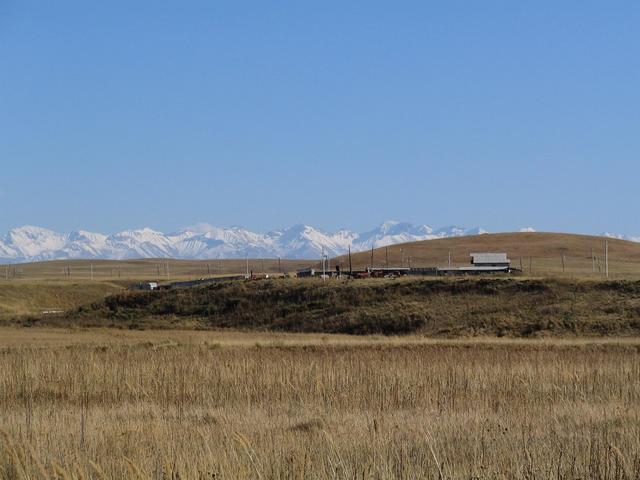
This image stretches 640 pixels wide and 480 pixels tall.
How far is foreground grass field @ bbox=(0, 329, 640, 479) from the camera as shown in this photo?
12422 mm

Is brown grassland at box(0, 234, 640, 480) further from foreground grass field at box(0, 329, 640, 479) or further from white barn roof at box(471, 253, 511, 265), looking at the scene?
white barn roof at box(471, 253, 511, 265)

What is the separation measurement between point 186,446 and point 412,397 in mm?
7815

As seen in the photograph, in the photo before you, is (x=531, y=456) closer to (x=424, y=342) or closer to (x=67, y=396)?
(x=67, y=396)

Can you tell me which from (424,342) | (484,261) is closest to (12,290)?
(484,261)

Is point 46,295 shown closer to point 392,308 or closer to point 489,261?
point 489,261

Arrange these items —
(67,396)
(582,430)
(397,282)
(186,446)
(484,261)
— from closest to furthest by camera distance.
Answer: (186,446), (582,430), (67,396), (397,282), (484,261)

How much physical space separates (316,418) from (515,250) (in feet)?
481

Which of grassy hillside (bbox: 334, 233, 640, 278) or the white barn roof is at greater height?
grassy hillside (bbox: 334, 233, 640, 278)

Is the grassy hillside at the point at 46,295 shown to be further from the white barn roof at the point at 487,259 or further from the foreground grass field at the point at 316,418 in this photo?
the foreground grass field at the point at 316,418

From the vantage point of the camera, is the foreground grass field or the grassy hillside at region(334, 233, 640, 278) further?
the grassy hillside at region(334, 233, 640, 278)

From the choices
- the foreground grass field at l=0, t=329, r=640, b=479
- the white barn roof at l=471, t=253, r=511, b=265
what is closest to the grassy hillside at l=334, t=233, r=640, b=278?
the white barn roof at l=471, t=253, r=511, b=265

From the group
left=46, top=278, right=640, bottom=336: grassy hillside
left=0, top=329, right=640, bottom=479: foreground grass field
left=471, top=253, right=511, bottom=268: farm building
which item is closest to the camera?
left=0, top=329, right=640, bottom=479: foreground grass field

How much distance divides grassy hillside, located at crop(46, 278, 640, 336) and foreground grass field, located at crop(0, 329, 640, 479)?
2757cm

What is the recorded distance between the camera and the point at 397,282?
2933 inches
